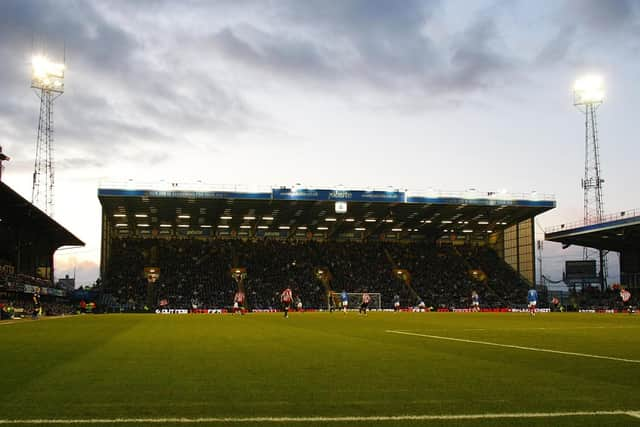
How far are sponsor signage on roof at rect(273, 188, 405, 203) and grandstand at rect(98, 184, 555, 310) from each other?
0.33 ft

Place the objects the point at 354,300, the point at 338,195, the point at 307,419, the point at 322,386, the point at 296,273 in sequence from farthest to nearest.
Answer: the point at 296,273 < the point at 354,300 < the point at 338,195 < the point at 322,386 < the point at 307,419

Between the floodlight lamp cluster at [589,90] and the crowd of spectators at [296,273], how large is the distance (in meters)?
21.8

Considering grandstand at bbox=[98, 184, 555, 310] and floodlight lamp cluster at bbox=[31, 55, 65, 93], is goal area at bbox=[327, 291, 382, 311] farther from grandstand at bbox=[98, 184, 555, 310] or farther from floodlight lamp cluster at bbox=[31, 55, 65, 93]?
floodlight lamp cluster at bbox=[31, 55, 65, 93]

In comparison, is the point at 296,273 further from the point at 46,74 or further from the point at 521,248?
the point at 46,74

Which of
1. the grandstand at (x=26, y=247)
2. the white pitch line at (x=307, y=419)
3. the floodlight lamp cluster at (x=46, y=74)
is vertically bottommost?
the white pitch line at (x=307, y=419)

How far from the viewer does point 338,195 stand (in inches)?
2418

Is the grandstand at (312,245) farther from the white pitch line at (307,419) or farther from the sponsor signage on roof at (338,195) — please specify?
the white pitch line at (307,419)

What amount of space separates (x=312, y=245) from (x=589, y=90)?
36445mm

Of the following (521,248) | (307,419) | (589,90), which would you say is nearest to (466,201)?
(521,248)

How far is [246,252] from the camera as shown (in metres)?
73.6

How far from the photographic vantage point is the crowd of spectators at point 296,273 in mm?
64938

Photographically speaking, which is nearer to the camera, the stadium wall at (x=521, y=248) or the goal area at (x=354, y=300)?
the goal area at (x=354, y=300)

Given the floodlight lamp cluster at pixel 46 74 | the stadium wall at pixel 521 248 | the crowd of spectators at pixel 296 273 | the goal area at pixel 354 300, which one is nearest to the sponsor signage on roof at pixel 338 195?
the goal area at pixel 354 300

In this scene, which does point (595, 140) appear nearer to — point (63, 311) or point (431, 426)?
point (63, 311)
